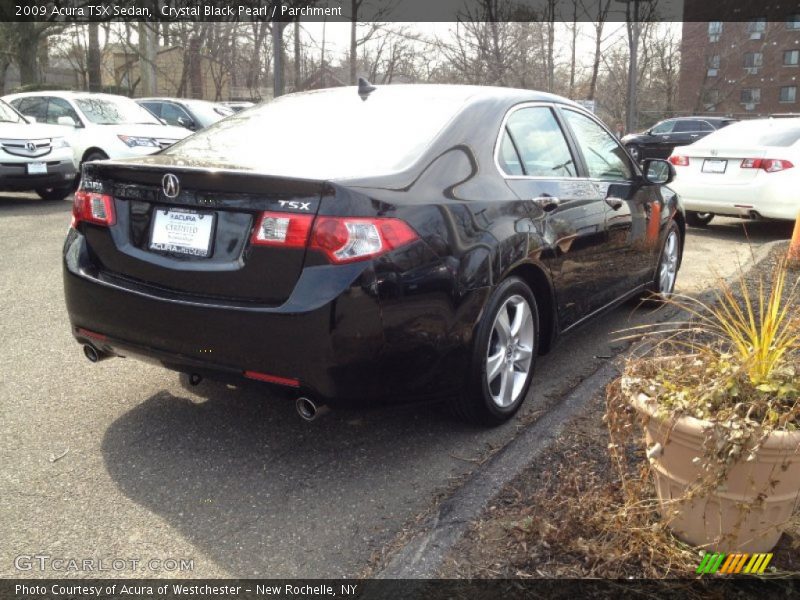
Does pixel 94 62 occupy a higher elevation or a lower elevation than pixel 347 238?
higher

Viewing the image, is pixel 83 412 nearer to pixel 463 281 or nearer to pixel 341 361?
pixel 341 361

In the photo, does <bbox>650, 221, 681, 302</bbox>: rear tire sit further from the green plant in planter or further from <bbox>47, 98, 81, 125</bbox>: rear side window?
<bbox>47, 98, 81, 125</bbox>: rear side window

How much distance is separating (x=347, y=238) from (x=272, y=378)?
63 cm

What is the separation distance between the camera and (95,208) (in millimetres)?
3283

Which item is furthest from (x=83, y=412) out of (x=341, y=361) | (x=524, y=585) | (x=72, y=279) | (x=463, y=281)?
(x=524, y=585)

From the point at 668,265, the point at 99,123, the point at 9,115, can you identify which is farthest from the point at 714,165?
the point at 9,115

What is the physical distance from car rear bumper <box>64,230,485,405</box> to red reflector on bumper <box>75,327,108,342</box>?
15 mm

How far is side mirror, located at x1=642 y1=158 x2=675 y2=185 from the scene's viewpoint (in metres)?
5.25

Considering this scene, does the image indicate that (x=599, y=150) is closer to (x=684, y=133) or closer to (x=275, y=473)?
(x=275, y=473)

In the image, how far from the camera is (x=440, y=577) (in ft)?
7.52

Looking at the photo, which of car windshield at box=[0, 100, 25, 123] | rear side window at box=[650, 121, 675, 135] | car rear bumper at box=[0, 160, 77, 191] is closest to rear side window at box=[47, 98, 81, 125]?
car windshield at box=[0, 100, 25, 123]

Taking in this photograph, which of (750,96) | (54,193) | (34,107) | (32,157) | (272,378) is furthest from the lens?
(750,96)

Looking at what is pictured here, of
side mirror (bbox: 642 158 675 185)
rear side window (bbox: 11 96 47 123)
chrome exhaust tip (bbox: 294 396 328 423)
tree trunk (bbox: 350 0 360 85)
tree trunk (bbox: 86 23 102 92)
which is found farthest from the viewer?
tree trunk (bbox: 86 23 102 92)

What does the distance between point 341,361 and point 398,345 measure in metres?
0.25
